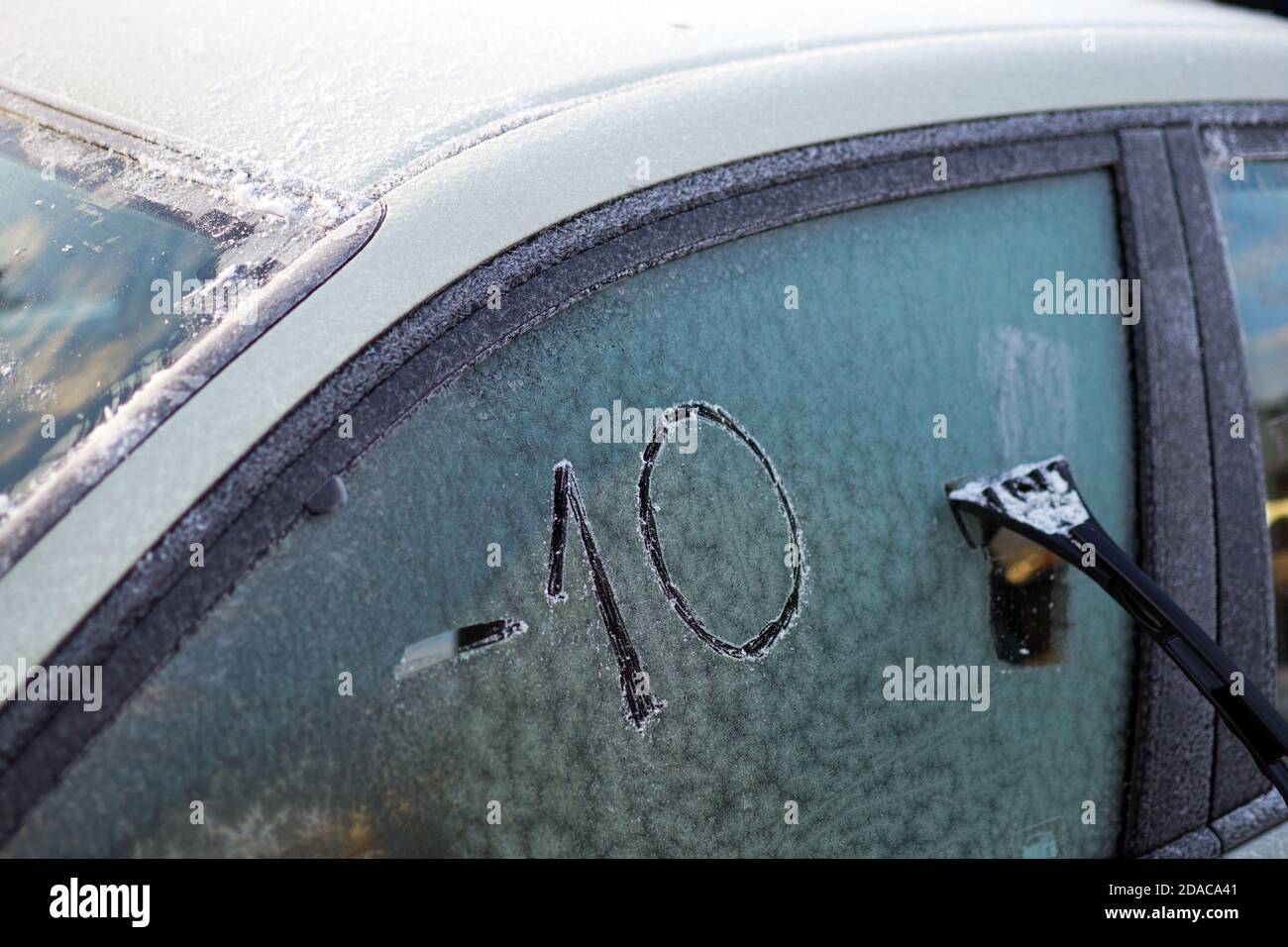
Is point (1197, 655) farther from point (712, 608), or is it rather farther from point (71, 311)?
point (71, 311)

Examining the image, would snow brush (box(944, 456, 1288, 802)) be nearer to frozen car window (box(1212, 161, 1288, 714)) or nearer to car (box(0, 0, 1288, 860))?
car (box(0, 0, 1288, 860))

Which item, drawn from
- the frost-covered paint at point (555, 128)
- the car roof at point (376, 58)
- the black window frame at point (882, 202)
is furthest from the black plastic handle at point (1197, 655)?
the car roof at point (376, 58)

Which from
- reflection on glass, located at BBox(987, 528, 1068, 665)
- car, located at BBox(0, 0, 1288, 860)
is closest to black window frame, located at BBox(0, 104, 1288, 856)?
car, located at BBox(0, 0, 1288, 860)

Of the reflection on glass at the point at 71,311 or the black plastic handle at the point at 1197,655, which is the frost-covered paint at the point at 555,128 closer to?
the reflection on glass at the point at 71,311

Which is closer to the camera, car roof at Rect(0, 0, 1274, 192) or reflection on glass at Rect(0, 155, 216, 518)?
reflection on glass at Rect(0, 155, 216, 518)

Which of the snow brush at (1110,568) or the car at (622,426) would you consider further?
the snow brush at (1110,568)
